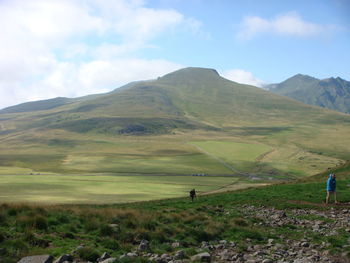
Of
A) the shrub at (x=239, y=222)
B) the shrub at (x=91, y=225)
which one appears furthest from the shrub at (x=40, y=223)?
the shrub at (x=239, y=222)

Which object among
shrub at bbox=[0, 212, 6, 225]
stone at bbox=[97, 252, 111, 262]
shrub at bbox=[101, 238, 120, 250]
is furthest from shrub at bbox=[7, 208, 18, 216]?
stone at bbox=[97, 252, 111, 262]

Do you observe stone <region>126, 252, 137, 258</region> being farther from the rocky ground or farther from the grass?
the grass

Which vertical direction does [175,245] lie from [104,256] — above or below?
below

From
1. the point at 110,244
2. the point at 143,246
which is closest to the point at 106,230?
the point at 110,244

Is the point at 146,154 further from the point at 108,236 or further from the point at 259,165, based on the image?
the point at 108,236

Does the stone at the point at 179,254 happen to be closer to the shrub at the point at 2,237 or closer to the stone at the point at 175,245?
the stone at the point at 175,245

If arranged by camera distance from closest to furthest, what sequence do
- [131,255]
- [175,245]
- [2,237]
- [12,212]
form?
[131,255]
[2,237]
[175,245]
[12,212]

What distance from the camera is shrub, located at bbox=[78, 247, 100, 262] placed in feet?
38.1

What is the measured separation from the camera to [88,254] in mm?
11680

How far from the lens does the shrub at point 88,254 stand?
11625 millimetres

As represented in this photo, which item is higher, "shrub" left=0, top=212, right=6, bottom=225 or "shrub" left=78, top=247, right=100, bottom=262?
"shrub" left=0, top=212, right=6, bottom=225

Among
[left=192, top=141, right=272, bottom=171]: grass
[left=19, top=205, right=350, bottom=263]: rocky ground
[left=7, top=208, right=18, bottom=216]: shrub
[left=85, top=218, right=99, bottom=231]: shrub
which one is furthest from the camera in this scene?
[left=192, top=141, right=272, bottom=171]: grass

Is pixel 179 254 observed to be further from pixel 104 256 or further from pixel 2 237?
pixel 2 237

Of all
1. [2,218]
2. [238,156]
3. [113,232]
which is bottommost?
[238,156]
